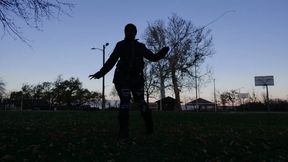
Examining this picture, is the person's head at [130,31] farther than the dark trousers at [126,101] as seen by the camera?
Yes

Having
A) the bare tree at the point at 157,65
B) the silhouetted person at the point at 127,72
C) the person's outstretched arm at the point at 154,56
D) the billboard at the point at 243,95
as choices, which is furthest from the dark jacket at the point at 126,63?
the billboard at the point at 243,95

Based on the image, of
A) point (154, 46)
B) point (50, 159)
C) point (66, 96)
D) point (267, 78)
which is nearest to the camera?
point (50, 159)

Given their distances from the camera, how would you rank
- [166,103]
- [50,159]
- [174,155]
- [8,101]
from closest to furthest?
[50,159] → [174,155] → [166,103] → [8,101]

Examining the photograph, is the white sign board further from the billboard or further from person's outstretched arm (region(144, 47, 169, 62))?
person's outstretched arm (region(144, 47, 169, 62))

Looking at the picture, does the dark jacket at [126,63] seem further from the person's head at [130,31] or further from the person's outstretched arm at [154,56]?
the person's outstretched arm at [154,56]

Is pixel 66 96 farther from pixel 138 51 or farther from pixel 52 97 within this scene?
pixel 138 51

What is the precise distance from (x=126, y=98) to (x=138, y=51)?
39.2 inches

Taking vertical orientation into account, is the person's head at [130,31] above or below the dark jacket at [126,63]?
above

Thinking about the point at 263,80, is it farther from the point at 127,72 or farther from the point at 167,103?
the point at 127,72

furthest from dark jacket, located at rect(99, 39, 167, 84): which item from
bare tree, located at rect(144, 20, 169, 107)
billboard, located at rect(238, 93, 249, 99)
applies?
billboard, located at rect(238, 93, 249, 99)

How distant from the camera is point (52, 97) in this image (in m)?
97.5

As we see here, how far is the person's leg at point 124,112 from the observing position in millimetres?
5941

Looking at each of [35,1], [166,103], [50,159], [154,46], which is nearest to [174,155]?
[50,159]

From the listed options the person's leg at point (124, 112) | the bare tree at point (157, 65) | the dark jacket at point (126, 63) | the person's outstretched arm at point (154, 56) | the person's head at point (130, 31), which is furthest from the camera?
the bare tree at point (157, 65)
